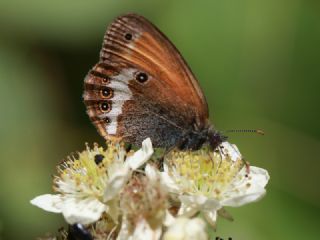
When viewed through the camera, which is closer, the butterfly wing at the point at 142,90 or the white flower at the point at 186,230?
the white flower at the point at 186,230

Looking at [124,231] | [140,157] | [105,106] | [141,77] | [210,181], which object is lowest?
[124,231]

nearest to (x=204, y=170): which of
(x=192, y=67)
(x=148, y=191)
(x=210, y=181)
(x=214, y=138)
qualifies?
(x=210, y=181)

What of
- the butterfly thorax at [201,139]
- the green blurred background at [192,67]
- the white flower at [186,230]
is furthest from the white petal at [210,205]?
the green blurred background at [192,67]

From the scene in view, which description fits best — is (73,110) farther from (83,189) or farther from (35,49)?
(83,189)

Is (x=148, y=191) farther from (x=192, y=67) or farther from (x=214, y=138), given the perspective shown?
(x=192, y=67)

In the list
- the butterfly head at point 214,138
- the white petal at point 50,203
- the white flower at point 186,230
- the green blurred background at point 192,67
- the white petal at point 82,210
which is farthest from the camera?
the green blurred background at point 192,67

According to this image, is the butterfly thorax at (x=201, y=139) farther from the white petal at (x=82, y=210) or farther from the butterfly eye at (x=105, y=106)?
the white petal at (x=82, y=210)
